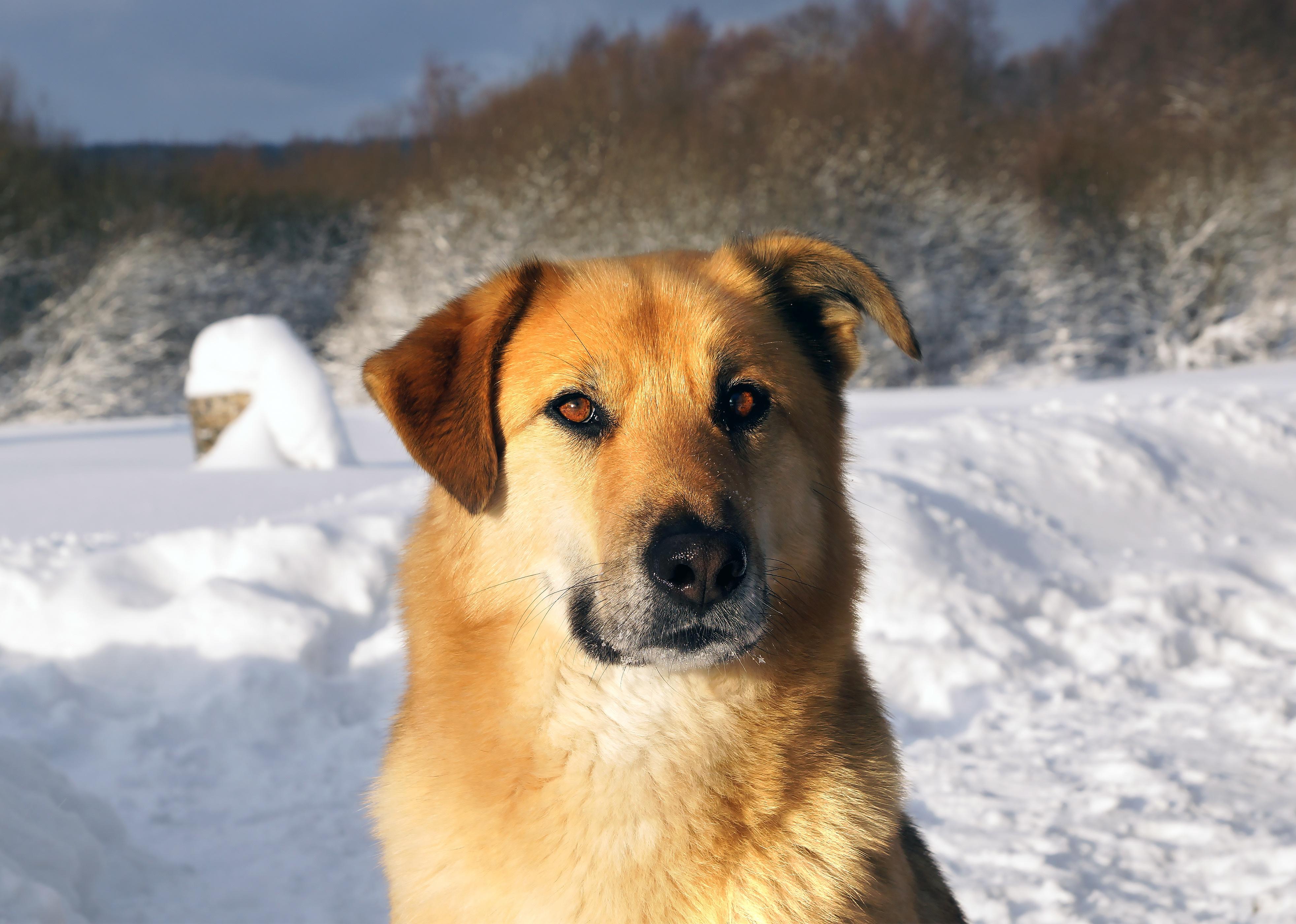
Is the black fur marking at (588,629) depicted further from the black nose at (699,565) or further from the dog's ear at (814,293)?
the dog's ear at (814,293)

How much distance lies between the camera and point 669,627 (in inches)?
78.4

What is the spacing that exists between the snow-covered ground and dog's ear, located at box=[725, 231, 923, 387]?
31cm

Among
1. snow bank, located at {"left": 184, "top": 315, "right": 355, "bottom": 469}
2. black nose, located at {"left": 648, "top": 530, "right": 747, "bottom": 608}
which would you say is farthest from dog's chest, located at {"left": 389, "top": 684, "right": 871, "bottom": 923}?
snow bank, located at {"left": 184, "top": 315, "right": 355, "bottom": 469}

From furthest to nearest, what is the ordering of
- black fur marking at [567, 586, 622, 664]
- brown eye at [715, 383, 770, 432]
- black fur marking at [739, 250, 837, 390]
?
black fur marking at [739, 250, 837, 390] < brown eye at [715, 383, 770, 432] < black fur marking at [567, 586, 622, 664]

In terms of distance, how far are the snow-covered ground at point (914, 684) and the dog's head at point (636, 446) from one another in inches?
20.5

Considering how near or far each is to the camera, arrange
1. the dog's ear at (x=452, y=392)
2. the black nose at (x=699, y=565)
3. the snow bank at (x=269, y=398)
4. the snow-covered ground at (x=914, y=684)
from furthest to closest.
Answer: the snow bank at (x=269, y=398)
the snow-covered ground at (x=914, y=684)
the dog's ear at (x=452, y=392)
the black nose at (x=699, y=565)

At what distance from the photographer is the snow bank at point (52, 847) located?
2.74 m

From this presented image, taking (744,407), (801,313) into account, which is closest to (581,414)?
(744,407)

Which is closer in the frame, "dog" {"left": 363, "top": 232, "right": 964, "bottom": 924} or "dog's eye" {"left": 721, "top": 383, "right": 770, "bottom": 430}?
"dog" {"left": 363, "top": 232, "right": 964, "bottom": 924}

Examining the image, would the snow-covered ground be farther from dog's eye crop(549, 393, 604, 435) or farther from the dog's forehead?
dog's eye crop(549, 393, 604, 435)

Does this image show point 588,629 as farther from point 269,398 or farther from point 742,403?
point 269,398

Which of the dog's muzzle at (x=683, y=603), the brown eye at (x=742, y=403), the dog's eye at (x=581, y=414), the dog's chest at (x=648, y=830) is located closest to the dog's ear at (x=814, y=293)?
the brown eye at (x=742, y=403)

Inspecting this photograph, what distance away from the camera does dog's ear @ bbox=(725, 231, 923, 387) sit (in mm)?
2689

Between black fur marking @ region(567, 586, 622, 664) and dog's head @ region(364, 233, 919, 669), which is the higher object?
dog's head @ region(364, 233, 919, 669)
